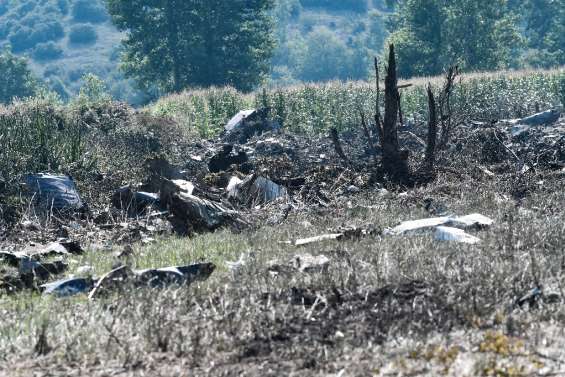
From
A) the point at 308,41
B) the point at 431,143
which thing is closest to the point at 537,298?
the point at 431,143

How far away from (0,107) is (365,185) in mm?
14933

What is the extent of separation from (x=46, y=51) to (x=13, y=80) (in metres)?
61.8

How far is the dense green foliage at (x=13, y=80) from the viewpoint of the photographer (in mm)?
62406

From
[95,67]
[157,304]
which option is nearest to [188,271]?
[157,304]

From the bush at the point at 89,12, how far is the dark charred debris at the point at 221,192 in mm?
121161

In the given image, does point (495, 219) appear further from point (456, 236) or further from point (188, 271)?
point (188, 271)

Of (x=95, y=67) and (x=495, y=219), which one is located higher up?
(x=495, y=219)

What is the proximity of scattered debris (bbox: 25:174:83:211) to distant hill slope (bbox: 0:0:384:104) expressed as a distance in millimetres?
94349

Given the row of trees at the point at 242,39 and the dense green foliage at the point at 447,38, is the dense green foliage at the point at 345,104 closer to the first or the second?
the dense green foliage at the point at 447,38

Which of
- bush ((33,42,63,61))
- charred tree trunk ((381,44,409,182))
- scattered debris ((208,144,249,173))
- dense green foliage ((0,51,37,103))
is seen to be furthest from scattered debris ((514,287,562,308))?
bush ((33,42,63,61))

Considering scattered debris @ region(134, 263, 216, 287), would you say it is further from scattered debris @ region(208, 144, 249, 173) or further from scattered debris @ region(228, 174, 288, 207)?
Answer: scattered debris @ region(208, 144, 249, 173)

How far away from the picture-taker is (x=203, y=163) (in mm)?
15453

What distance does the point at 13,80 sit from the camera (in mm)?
62906

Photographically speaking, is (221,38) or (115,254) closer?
(115,254)
